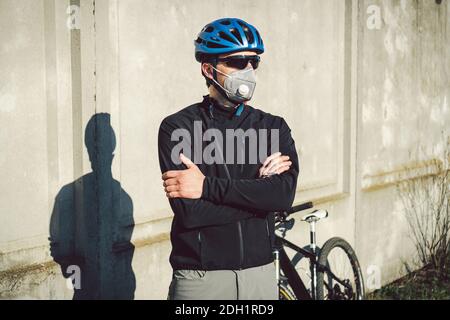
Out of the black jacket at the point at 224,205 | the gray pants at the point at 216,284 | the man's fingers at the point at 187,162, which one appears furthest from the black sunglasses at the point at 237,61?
the gray pants at the point at 216,284

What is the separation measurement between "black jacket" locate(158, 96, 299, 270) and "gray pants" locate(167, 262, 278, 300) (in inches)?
1.4

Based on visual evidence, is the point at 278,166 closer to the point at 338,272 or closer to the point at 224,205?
the point at 224,205

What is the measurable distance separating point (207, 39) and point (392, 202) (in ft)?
16.9

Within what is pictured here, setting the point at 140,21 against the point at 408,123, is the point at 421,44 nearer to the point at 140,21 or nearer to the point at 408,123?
the point at 408,123

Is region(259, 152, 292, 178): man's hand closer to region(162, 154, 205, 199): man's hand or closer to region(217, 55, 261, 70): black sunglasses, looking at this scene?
region(162, 154, 205, 199): man's hand

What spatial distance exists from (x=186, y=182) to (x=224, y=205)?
8.6 inches

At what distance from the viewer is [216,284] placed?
9.46 feet

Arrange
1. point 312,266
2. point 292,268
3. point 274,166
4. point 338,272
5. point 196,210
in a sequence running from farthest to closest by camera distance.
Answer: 1. point 338,272
2. point 312,266
3. point 292,268
4. point 274,166
5. point 196,210

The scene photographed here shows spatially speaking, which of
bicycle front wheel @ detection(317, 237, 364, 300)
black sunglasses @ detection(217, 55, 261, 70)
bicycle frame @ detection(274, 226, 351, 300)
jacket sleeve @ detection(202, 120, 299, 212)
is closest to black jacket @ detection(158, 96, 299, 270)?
jacket sleeve @ detection(202, 120, 299, 212)

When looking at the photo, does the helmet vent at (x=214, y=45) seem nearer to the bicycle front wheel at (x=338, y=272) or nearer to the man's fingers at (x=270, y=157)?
the man's fingers at (x=270, y=157)

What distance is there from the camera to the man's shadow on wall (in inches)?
159

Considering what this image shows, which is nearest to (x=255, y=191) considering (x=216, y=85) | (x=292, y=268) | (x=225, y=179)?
(x=225, y=179)

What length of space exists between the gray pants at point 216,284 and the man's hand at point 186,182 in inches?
15.0

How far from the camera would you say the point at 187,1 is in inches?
186
